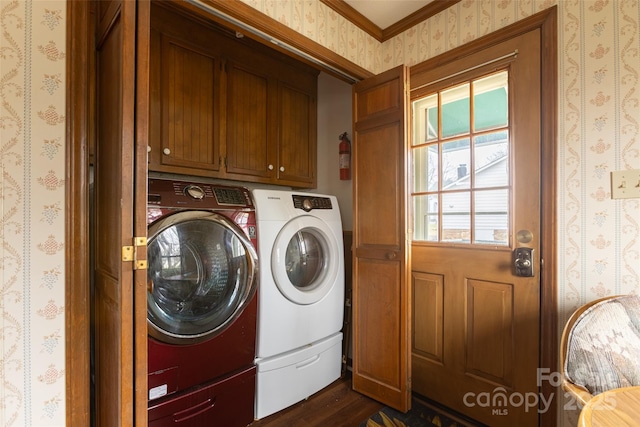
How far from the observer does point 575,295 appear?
1297 mm

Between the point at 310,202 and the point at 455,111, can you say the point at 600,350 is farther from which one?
the point at 310,202

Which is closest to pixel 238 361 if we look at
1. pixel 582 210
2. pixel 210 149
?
pixel 210 149

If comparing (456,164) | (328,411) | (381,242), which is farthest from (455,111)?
(328,411)

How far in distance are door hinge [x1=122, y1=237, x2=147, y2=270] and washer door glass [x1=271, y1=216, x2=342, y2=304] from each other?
0.79 metres

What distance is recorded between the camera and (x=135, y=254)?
0.86 metres

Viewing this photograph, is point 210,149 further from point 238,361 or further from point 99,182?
point 238,361

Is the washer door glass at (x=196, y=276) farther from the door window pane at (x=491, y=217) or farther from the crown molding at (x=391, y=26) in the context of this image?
the crown molding at (x=391, y=26)

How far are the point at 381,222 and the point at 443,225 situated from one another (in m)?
0.36

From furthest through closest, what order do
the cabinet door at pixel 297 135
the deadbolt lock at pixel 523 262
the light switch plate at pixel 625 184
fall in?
the cabinet door at pixel 297 135 → the deadbolt lock at pixel 523 262 → the light switch plate at pixel 625 184

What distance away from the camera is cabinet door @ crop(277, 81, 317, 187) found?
2.23 metres

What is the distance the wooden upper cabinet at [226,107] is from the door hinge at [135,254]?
896mm

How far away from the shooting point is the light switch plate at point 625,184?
1150 mm

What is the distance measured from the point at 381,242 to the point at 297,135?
43.2 inches

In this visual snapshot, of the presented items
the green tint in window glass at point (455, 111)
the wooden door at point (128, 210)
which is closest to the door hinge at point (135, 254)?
the wooden door at point (128, 210)
